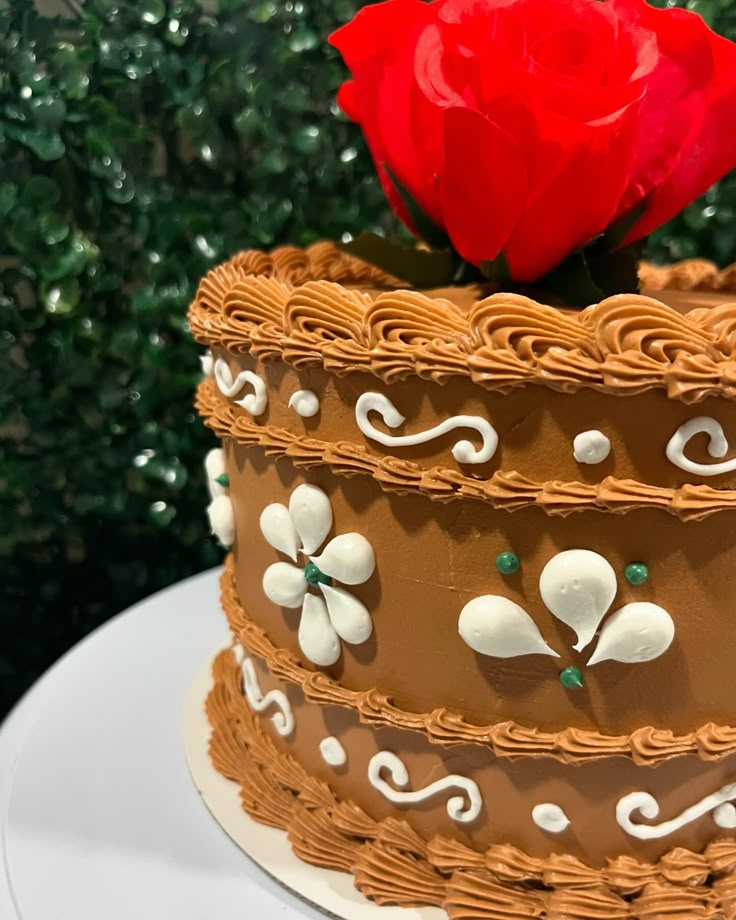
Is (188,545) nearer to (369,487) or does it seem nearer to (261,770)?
(261,770)

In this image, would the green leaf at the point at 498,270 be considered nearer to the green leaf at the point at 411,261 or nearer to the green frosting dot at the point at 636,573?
the green leaf at the point at 411,261

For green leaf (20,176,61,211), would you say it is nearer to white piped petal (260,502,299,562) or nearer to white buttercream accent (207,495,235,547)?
white buttercream accent (207,495,235,547)

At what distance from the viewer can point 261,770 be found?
4.71 feet

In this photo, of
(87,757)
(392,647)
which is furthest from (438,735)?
(87,757)

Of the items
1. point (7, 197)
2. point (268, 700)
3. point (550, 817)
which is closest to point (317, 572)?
point (268, 700)

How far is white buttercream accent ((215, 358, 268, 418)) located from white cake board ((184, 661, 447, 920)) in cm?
69

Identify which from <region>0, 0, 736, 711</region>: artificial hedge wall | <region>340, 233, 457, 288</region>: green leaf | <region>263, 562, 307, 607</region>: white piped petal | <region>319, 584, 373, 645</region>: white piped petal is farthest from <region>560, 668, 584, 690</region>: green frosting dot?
<region>0, 0, 736, 711</region>: artificial hedge wall

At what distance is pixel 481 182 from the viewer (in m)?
1.13

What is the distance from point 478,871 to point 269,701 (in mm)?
437

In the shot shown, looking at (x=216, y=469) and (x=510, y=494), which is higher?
(x=510, y=494)

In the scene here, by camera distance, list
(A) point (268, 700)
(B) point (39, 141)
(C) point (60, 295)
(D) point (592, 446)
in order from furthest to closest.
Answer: (C) point (60, 295), (B) point (39, 141), (A) point (268, 700), (D) point (592, 446)

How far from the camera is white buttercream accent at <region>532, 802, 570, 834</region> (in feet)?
3.69

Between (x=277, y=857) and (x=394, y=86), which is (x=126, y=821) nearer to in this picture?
(x=277, y=857)

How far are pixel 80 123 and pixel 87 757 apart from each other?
4.94 ft
